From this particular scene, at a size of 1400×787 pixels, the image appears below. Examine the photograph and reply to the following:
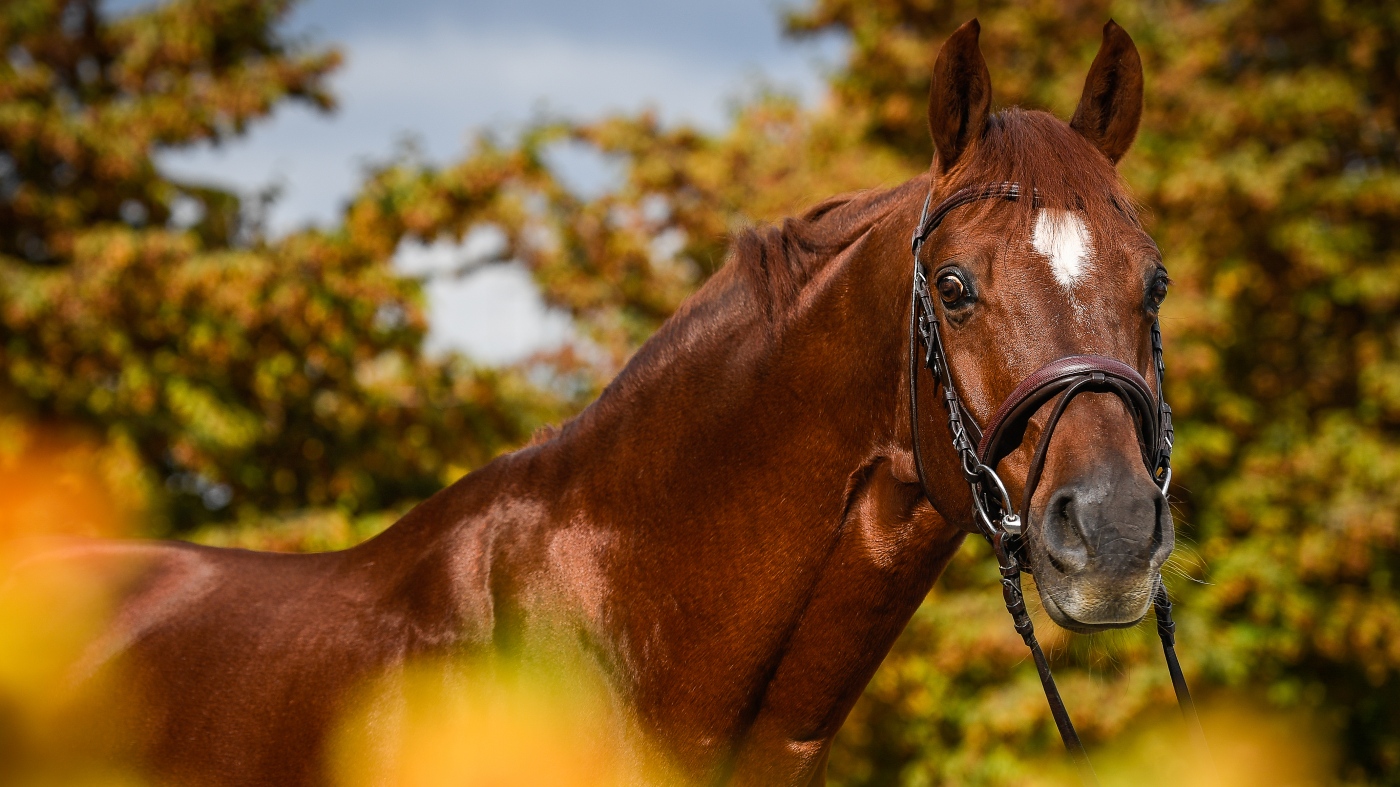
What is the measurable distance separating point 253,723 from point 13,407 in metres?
6.89

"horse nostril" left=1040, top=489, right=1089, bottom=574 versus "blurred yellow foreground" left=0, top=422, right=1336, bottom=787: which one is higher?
"horse nostril" left=1040, top=489, right=1089, bottom=574

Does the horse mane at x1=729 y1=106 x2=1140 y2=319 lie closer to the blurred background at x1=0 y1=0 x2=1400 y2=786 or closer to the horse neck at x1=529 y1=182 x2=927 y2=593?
the horse neck at x1=529 y1=182 x2=927 y2=593

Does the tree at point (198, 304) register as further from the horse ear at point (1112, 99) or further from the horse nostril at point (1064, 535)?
the horse nostril at point (1064, 535)

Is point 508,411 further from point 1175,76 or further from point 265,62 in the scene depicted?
point 1175,76

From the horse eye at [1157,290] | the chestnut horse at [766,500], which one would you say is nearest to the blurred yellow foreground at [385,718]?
the chestnut horse at [766,500]

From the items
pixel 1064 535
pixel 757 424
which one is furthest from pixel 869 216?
pixel 1064 535

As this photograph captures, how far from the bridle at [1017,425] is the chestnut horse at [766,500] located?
Answer: 0.03 metres

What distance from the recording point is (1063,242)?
2.07 m

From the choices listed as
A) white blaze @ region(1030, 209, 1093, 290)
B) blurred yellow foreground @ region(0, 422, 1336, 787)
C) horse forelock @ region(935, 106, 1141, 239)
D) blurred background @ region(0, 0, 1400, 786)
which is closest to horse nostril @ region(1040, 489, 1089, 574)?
white blaze @ region(1030, 209, 1093, 290)

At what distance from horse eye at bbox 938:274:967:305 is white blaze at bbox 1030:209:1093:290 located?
161mm

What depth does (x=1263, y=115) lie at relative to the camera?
36.0 feet

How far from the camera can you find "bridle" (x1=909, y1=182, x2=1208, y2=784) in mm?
1940

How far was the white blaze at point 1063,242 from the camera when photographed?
204 centimetres

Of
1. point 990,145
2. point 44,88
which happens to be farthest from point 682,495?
point 44,88
